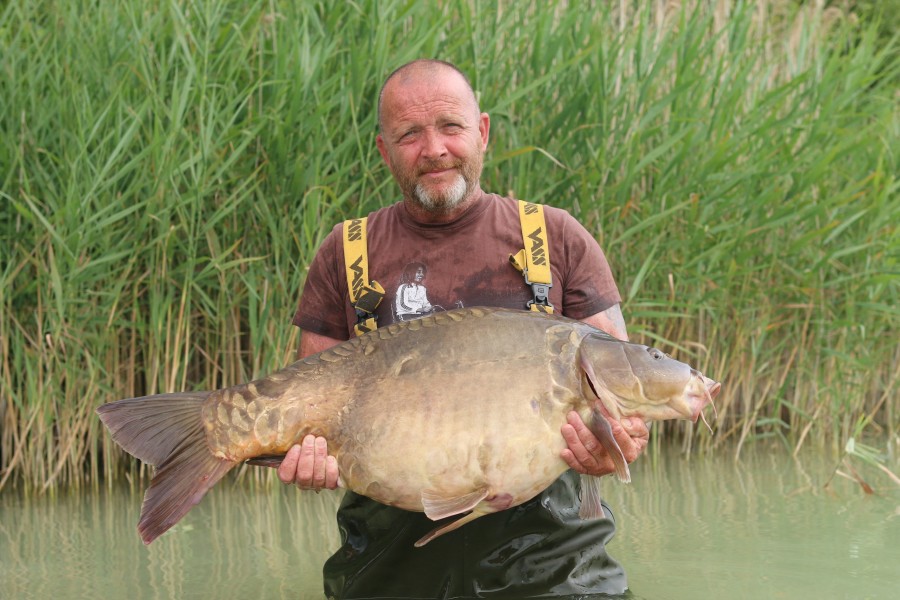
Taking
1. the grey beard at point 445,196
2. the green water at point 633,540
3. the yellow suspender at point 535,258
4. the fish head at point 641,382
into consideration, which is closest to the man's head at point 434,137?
the grey beard at point 445,196

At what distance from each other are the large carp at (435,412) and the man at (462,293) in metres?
0.37

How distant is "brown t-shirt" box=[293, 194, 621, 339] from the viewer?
3.12 metres

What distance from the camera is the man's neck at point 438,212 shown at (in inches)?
125

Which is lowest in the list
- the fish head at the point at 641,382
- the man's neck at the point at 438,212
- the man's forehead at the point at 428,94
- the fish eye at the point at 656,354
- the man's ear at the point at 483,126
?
the fish head at the point at 641,382

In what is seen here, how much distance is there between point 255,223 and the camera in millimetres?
5160

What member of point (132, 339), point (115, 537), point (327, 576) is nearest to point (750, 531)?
point (327, 576)

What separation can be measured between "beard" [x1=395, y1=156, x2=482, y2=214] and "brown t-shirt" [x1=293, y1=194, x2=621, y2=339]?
8cm

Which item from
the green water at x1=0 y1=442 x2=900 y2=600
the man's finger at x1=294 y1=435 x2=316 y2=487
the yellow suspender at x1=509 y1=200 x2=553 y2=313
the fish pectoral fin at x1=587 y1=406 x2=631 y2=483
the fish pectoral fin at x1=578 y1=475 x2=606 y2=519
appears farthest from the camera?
the green water at x1=0 y1=442 x2=900 y2=600

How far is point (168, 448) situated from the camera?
2.67 m

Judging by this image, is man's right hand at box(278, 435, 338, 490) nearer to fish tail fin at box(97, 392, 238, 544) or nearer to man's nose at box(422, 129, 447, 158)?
fish tail fin at box(97, 392, 238, 544)

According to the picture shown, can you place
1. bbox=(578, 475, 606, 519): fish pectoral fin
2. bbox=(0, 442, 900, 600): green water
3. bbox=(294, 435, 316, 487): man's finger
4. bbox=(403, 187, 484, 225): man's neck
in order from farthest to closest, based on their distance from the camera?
bbox=(0, 442, 900, 600): green water → bbox=(403, 187, 484, 225): man's neck → bbox=(578, 475, 606, 519): fish pectoral fin → bbox=(294, 435, 316, 487): man's finger

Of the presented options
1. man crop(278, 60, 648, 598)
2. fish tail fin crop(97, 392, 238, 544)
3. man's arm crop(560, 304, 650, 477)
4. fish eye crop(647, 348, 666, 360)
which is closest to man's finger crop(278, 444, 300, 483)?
fish tail fin crop(97, 392, 238, 544)

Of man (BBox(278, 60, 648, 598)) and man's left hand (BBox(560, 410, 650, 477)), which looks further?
man (BBox(278, 60, 648, 598))

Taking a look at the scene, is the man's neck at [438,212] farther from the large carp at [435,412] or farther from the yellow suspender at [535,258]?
the large carp at [435,412]
